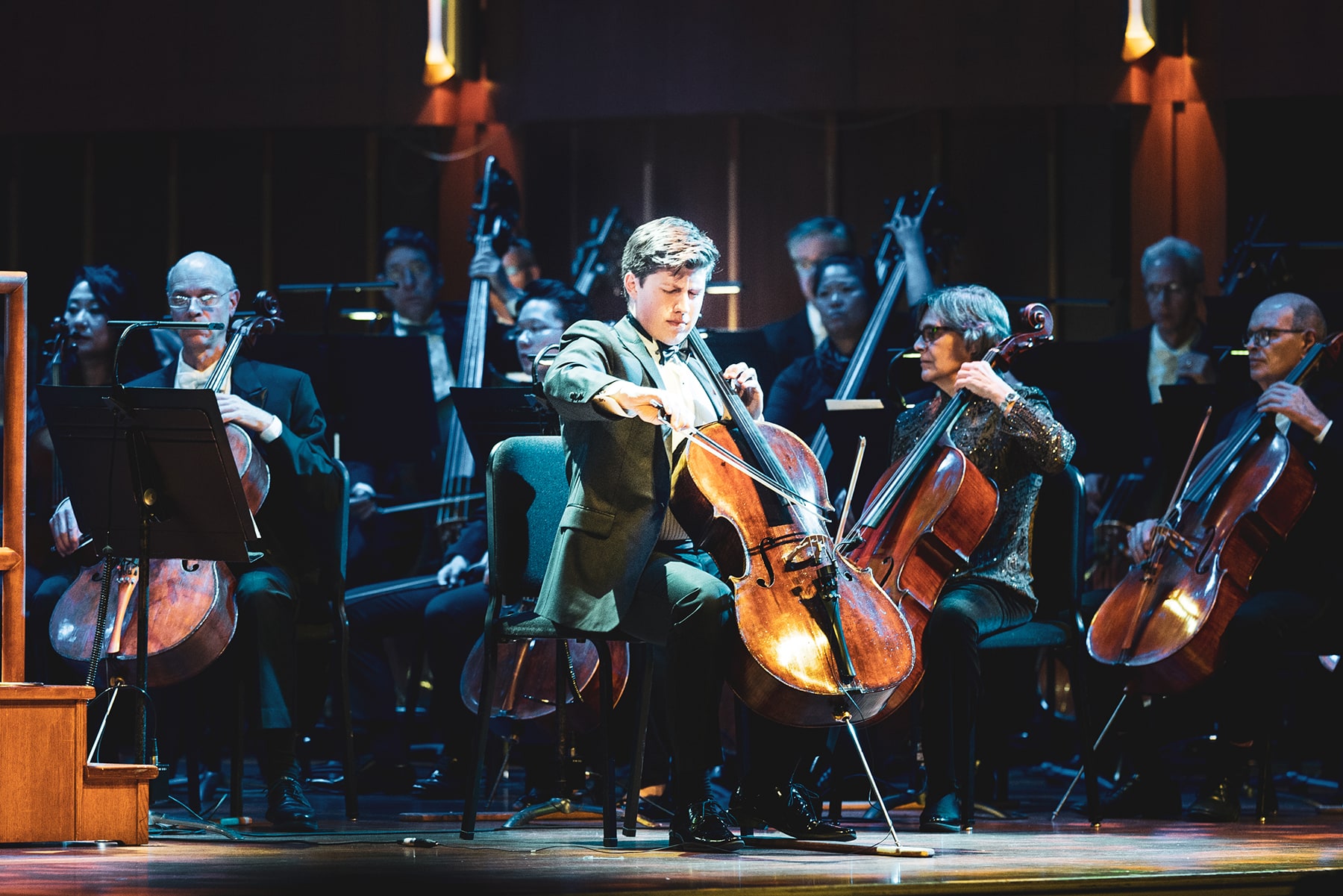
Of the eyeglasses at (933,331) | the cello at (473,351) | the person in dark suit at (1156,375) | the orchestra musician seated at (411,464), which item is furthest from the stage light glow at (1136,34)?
the eyeglasses at (933,331)

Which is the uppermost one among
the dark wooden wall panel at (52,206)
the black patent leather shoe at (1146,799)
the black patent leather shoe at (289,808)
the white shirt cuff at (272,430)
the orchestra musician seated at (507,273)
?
the dark wooden wall panel at (52,206)

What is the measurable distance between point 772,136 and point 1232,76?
6.04ft

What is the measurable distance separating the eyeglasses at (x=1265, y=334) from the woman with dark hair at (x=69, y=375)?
270 cm

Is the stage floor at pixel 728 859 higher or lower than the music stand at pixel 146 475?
lower

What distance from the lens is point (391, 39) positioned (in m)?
7.09

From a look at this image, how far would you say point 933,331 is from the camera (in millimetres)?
3723

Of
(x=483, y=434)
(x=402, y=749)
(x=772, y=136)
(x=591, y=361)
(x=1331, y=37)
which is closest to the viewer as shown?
(x=591, y=361)

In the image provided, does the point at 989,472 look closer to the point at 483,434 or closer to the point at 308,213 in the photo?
the point at 483,434

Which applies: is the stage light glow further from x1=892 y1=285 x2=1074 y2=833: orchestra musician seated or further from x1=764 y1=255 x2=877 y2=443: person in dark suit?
x1=892 y1=285 x2=1074 y2=833: orchestra musician seated

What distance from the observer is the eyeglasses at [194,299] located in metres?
3.76

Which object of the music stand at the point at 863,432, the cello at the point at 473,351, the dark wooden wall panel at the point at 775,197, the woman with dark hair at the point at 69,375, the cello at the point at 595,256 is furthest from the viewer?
the dark wooden wall panel at the point at 775,197

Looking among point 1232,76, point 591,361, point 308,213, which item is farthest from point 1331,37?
point 591,361

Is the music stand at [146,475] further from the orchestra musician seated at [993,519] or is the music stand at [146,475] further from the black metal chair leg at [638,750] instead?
the orchestra musician seated at [993,519]

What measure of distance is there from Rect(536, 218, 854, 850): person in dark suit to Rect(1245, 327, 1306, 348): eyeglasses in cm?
151
